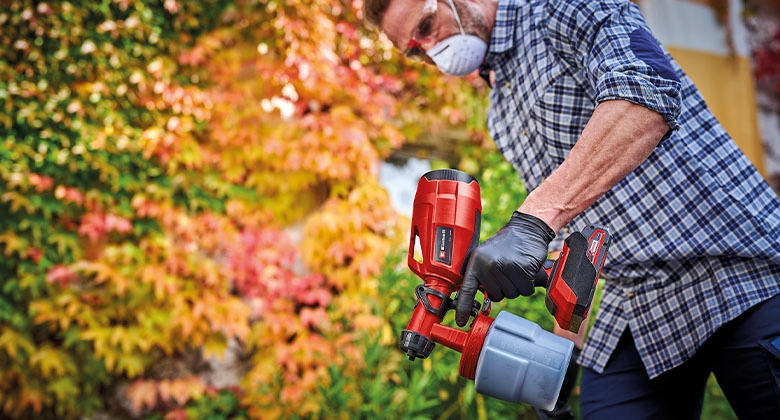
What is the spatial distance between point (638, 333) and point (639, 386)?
0.41 ft

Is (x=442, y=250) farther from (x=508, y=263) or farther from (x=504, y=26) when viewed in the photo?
(x=504, y=26)

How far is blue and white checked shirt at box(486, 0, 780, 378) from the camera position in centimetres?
102

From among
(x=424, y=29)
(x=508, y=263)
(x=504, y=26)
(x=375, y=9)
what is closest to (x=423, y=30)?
(x=424, y=29)

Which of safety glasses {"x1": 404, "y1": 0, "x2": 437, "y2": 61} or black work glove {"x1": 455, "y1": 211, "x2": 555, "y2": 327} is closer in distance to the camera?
black work glove {"x1": 455, "y1": 211, "x2": 555, "y2": 327}

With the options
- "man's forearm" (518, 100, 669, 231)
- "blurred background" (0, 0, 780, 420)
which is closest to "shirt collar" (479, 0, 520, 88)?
"man's forearm" (518, 100, 669, 231)

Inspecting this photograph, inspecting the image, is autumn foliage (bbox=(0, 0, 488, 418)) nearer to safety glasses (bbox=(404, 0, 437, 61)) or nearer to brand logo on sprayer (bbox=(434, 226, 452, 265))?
safety glasses (bbox=(404, 0, 437, 61))

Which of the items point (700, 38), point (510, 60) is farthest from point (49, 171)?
point (700, 38)

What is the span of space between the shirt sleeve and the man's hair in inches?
18.5

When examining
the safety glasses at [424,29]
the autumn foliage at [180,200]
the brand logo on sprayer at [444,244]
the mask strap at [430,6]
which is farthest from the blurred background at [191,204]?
the brand logo on sprayer at [444,244]

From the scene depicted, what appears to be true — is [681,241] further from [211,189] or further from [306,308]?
[211,189]

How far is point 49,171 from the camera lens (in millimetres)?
3352

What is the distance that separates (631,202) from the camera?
3.75ft

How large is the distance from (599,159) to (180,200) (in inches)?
126

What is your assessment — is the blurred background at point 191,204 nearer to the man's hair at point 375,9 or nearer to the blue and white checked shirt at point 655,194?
the man's hair at point 375,9
